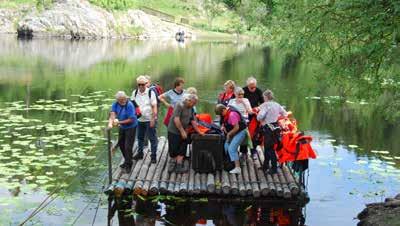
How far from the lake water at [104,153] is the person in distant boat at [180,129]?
1.64 metres

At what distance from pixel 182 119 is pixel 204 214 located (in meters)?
2.37

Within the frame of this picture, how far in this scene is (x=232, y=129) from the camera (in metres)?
13.0

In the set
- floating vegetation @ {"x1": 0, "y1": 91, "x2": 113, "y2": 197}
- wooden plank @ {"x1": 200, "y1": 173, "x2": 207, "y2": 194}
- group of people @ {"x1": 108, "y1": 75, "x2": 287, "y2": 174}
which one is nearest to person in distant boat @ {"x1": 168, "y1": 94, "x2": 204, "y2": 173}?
group of people @ {"x1": 108, "y1": 75, "x2": 287, "y2": 174}

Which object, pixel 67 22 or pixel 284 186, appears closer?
pixel 284 186

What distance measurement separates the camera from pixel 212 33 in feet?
379

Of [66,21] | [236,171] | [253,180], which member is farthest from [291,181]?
[66,21]

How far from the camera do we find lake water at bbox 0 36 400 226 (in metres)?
11.9

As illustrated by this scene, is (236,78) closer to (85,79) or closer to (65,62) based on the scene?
(85,79)

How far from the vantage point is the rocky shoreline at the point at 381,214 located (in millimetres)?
10926

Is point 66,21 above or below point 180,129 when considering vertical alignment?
above

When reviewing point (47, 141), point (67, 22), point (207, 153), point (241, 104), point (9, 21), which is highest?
point (67, 22)

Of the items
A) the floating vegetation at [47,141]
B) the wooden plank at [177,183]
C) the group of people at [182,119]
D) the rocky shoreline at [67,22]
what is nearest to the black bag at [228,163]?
the group of people at [182,119]

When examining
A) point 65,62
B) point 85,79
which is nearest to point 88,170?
point 85,79

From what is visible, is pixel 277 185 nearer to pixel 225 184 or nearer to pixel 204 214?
pixel 225 184
